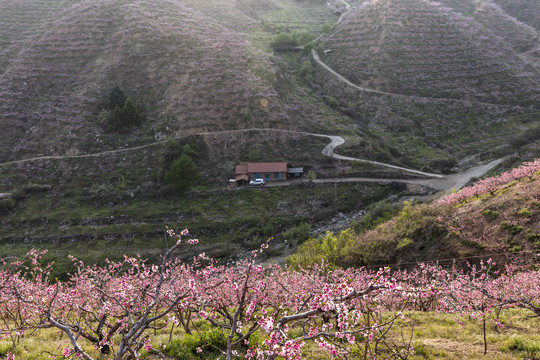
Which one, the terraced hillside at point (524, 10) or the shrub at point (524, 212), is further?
the terraced hillside at point (524, 10)

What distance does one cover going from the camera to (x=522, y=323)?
12469 millimetres

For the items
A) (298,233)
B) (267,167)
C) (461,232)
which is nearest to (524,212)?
(461,232)

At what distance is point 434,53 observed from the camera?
82.6 meters

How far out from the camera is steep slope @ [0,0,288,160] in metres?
62.6

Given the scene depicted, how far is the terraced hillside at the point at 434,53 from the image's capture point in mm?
73625

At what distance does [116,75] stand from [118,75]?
1.47 ft

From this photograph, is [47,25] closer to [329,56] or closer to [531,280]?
[329,56]

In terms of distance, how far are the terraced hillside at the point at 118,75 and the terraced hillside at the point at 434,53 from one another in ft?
87.8

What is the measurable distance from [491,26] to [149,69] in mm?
102572

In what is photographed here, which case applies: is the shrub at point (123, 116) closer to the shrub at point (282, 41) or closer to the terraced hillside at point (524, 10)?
the shrub at point (282, 41)

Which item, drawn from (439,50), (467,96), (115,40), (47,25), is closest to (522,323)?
(467,96)

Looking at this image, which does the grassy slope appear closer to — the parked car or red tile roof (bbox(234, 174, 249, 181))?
the parked car

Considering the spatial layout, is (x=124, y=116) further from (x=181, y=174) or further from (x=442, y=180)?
(x=442, y=180)

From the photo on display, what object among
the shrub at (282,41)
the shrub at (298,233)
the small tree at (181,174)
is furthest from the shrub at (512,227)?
the shrub at (282,41)
